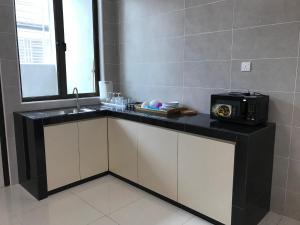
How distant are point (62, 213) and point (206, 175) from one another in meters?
1.31

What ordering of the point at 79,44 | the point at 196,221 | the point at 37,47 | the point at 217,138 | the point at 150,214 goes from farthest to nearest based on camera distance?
the point at 79,44 → the point at 37,47 → the point at 150,214 → the point at 196,221 → the point at 217,138

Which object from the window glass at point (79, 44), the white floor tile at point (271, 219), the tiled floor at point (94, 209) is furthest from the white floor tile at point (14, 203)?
the white floor tile at point (271, 219)

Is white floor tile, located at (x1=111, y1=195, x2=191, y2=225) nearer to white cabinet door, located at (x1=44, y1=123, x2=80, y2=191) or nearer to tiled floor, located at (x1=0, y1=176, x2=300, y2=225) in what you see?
tiled floor, located at (x1=0, y1=176, x2=300, y2=225)

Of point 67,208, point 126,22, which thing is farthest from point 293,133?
point 126,22

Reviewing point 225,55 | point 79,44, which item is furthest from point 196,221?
point 79,44

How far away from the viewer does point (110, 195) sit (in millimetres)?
2469

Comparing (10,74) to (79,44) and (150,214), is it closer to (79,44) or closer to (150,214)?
(79,44)

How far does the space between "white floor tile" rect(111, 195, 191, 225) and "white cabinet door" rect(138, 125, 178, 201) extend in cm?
12

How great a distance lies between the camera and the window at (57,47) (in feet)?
8.98

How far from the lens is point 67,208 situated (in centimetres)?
223

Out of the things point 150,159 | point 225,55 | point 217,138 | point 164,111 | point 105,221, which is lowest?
point 105,221

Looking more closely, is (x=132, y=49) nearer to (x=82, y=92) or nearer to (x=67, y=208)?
(x=82, y=92)

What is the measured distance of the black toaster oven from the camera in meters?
1.88

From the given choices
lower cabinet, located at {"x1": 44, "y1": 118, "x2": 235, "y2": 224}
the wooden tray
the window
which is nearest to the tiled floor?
lower cabinet, located at {"x1": 44, "y1": 118, "x2": 235, "y2": 224}
